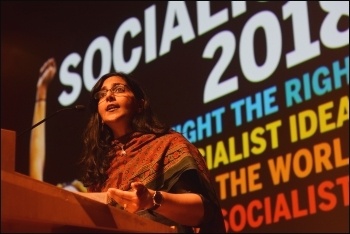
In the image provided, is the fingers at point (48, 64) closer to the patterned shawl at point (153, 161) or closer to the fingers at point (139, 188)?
the patterned shawl at point (153, 161)

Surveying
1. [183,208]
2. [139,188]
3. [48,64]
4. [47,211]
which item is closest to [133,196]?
[139,188]

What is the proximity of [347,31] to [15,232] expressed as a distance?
224 cm

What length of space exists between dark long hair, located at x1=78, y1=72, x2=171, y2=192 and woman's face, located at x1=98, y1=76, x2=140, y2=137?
0.02 metres

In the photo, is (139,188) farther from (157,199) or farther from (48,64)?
(48,64)

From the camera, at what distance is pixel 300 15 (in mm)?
2947

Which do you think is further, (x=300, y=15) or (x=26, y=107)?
(x=26, y=107)

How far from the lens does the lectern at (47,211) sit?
28.3 inches

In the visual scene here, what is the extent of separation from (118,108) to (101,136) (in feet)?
0.36

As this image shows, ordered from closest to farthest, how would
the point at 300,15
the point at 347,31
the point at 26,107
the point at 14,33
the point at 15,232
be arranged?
1. the point at 15,232
2. the point at 347,31
3. the point at 300,15
4. the point at 26,107
5. the point at 14,33

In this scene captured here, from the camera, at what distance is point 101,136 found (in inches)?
65.8

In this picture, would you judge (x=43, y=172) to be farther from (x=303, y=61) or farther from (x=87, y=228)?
(x=87, y=228)

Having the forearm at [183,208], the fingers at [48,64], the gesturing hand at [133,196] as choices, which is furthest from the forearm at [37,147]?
the gesturing hand at [133,196]

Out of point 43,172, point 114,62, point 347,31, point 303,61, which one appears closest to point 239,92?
point 303,61

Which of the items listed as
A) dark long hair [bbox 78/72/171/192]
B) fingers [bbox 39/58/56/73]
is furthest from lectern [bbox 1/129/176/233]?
fingers [bbox 39/58/56/73]
